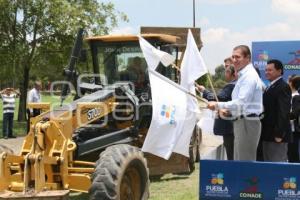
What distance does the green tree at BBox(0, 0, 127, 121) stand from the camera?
2055cm

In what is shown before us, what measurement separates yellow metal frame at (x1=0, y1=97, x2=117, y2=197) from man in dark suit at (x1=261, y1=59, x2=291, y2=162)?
224cm

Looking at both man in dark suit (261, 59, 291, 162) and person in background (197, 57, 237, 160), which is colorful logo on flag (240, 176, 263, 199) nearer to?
man in dark suit (261, 59, 291, 162)

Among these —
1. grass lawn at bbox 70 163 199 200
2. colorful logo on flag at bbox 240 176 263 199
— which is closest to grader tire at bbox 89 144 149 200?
grass lawn at bbox 70 163 199 200

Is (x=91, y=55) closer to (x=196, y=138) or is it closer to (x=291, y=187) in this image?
(x=196, y=138)

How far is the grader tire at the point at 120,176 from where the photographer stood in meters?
6.24

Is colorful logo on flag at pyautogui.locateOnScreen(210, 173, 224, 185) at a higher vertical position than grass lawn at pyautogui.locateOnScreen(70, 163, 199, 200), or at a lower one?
higher

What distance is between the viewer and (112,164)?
21.0ft

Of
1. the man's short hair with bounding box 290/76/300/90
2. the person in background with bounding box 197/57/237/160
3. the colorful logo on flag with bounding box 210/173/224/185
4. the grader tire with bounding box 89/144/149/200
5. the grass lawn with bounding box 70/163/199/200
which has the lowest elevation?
the grass lawn with bounding box 70/163/199/200

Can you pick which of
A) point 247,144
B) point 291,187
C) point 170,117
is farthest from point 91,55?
point 291,187

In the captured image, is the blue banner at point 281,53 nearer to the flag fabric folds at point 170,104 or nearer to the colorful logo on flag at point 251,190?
the flag fabric folds at point 170,104

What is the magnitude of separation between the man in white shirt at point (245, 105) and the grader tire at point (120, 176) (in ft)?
4.63

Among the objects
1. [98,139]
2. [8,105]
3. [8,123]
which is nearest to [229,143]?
[98,139]

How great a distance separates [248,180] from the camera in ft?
16.6

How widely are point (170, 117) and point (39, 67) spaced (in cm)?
1660
